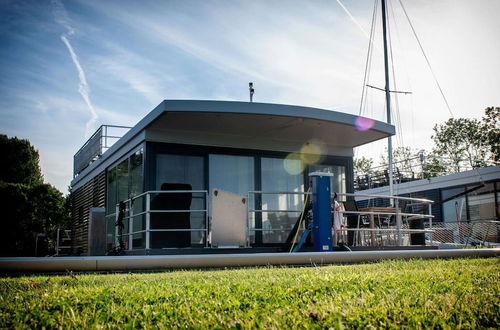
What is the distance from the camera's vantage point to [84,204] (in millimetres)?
16000

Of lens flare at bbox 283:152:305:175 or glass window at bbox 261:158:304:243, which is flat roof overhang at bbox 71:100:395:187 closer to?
lens flare at bbox 283:152:305:175

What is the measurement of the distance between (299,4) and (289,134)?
295 centimetres

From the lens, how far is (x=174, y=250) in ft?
26.5

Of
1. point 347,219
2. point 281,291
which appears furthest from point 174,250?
point 281,291

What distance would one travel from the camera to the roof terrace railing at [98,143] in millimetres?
14039

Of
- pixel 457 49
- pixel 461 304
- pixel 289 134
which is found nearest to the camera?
pixel 461 304

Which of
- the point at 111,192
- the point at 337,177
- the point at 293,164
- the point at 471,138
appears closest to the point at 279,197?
the point at 293,164

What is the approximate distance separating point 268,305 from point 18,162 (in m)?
36.7

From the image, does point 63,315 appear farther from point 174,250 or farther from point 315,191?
point 315,191

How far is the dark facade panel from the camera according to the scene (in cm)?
1372

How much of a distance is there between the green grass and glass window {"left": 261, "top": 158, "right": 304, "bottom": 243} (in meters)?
6.91

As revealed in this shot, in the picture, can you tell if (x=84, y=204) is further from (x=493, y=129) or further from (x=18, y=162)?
(x=493, y=129)

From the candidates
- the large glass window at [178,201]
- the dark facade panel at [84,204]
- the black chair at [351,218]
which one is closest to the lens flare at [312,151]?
the black chair at [351,218]

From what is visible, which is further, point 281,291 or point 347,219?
point 347,219
